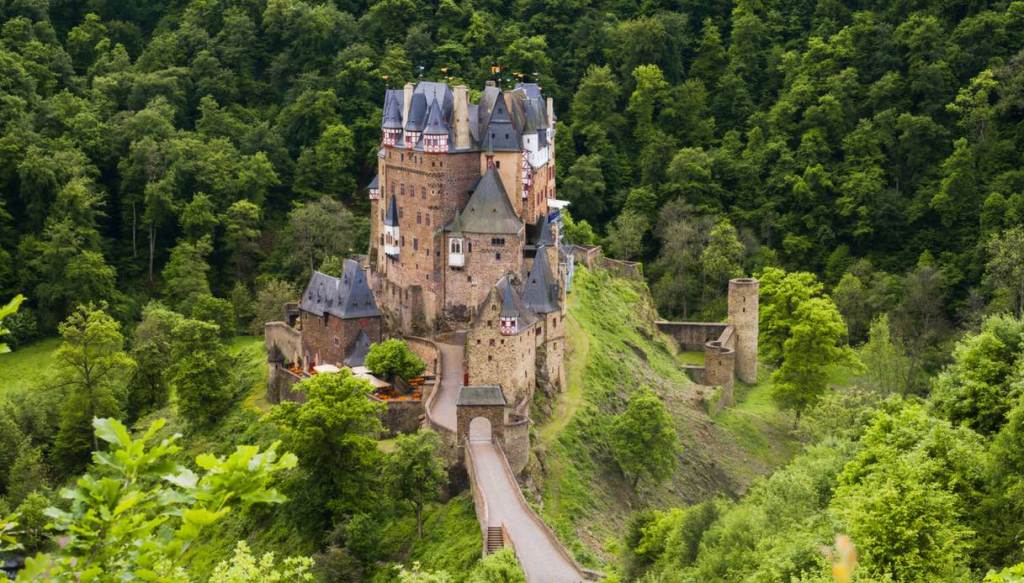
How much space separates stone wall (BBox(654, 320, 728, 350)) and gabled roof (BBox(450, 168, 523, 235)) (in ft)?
78.1

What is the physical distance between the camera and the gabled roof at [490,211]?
6369cm

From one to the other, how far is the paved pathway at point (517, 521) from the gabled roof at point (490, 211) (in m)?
11.7

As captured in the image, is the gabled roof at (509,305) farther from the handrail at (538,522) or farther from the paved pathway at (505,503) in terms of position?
the handrail at (538,522)

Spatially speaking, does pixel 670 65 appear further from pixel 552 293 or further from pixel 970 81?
pixel 552 293

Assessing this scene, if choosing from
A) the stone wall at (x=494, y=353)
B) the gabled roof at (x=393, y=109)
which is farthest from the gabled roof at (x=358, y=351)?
the gabled roof at (x=393, y=109)

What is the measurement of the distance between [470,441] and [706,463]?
17.8 m

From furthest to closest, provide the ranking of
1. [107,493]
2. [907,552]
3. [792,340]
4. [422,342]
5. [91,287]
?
[91,287] → [792,340] → [422,342] → [907,552] → [107,493]

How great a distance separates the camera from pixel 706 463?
229 ft

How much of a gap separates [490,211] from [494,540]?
18.8m

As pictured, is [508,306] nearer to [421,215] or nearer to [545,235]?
[421,215]

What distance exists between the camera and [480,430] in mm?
56906

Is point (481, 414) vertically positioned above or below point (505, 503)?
Result: above

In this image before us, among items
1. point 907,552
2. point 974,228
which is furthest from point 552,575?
point 974,228

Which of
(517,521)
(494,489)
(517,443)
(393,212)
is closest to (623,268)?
(393,212)
